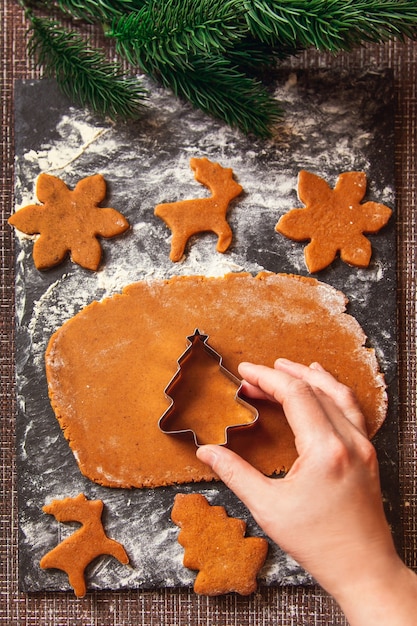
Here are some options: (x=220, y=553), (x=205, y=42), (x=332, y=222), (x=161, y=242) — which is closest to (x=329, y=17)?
(x=205, y=42)

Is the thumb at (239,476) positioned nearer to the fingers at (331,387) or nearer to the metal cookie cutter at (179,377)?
the metal cookie cutter at (179,377)

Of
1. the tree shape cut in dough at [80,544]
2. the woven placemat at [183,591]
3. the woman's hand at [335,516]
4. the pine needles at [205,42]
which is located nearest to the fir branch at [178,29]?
the pine needles at [205,42]

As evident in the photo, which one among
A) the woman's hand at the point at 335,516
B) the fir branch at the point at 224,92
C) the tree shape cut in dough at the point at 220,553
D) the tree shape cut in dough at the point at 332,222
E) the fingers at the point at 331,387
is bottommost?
the tree shape cut in dough at the point at 220,553

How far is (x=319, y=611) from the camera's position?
3.90ft

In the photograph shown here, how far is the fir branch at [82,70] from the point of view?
1149mm

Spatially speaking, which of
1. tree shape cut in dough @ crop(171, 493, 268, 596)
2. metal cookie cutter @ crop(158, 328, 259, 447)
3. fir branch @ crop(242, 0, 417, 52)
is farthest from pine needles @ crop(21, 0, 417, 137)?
tree shape cut in dough @ crop(171, 493, 268, 596)

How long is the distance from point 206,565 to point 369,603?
0.33 m

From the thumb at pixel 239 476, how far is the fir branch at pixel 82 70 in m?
0.67

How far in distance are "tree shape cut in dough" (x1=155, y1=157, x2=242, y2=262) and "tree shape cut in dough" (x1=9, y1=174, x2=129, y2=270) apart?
0.31 feet

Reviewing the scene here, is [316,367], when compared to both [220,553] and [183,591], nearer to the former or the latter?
[220,553]

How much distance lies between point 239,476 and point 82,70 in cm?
80

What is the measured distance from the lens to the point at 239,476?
39.9 inches

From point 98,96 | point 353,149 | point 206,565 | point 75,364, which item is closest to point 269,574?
point 206,565

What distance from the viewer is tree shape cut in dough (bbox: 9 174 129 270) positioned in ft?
3.93
